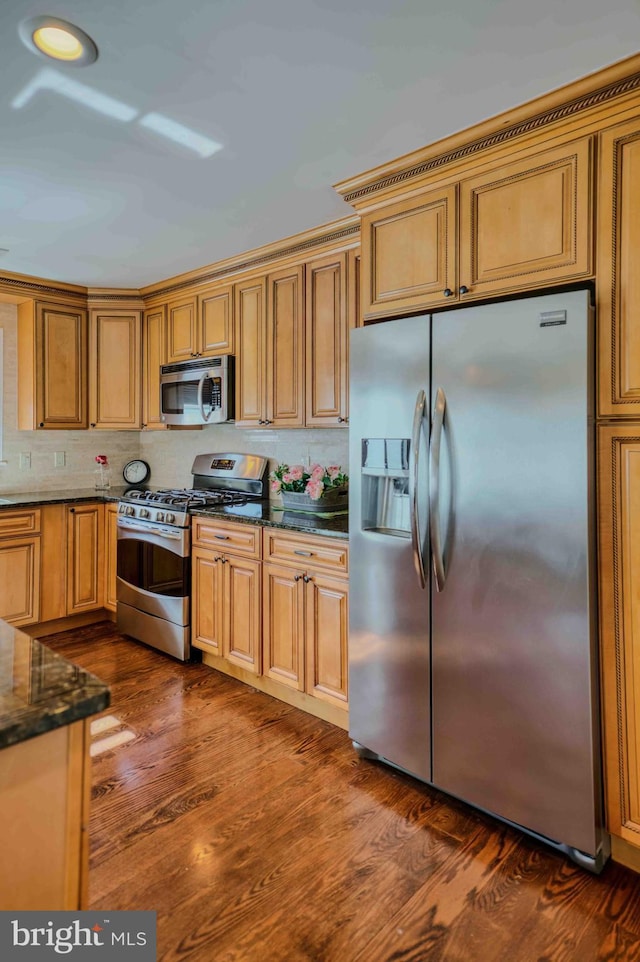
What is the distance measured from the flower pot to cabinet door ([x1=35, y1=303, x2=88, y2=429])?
2.00 metres

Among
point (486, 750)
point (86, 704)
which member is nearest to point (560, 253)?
point (486, 750)

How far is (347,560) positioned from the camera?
239 centimetres

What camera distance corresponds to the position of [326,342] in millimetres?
2889

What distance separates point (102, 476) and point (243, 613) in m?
2.11

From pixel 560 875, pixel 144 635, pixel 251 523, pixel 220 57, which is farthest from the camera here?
pixel 144 635

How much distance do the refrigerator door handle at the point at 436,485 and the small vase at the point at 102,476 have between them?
3147 mm

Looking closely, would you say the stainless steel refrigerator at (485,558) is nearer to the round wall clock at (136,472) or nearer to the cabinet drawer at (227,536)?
the cabinet drawer at (227,536)

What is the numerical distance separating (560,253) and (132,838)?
240cm

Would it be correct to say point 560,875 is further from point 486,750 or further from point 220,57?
point 220,57

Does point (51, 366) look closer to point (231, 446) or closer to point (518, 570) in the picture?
point (231, 446)

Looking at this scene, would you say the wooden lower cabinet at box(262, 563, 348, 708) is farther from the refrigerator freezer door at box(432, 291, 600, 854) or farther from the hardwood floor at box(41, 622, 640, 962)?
the refrigerator freezer door at box(432, 291, 600, 854)

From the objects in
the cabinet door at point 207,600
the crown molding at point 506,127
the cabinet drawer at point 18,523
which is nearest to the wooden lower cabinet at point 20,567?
the cabinet drawer at point 18,523

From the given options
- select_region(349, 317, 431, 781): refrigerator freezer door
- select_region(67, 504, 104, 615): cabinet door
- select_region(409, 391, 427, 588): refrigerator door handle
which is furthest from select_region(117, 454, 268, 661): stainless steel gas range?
select_region(409, 391, 427, 588): refrigerator door handle

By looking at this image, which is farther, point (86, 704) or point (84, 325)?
point (84, 325)
